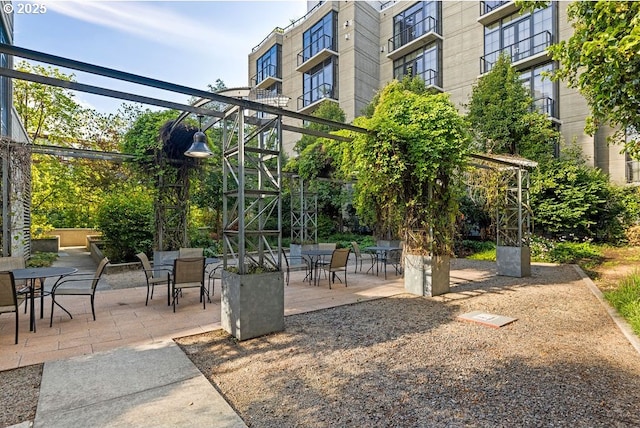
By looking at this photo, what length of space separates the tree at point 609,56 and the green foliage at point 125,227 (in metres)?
11.0

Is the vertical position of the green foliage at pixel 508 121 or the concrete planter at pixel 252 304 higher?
the green foliage at pixel 508 121

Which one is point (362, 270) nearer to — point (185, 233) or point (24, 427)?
point (185, 233)

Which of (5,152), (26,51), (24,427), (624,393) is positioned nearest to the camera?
(24,427)

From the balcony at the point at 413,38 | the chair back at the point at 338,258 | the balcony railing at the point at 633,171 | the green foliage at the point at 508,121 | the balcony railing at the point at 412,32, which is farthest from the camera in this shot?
the balcony railing at the point at 412,32

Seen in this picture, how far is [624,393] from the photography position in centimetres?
296

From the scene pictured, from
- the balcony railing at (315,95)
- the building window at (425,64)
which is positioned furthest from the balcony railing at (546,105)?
the balcony railing at (315,95)

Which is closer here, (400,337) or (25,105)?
(400,337)

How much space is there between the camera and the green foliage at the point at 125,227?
1092cm

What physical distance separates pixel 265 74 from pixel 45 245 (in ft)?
60.5

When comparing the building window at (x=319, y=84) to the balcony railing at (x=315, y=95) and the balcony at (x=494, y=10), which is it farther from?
the balcony at (x=494, y=10)

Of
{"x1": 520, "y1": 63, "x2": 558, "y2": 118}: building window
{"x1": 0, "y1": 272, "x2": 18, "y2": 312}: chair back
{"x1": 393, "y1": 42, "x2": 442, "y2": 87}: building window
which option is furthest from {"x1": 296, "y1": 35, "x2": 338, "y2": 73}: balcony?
{"x1": 0, "y1": 272, "x2": 18, "y2": 312}: chair back

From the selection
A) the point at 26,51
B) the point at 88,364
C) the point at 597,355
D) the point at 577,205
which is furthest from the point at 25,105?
the point at 577,205

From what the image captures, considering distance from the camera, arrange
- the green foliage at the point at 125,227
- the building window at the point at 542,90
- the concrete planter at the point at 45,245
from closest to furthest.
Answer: the green foliage at the point at 125,227
the concrete planter at the point at 45,245
the building window at the point at 542,90

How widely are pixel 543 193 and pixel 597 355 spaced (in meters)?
11.7
